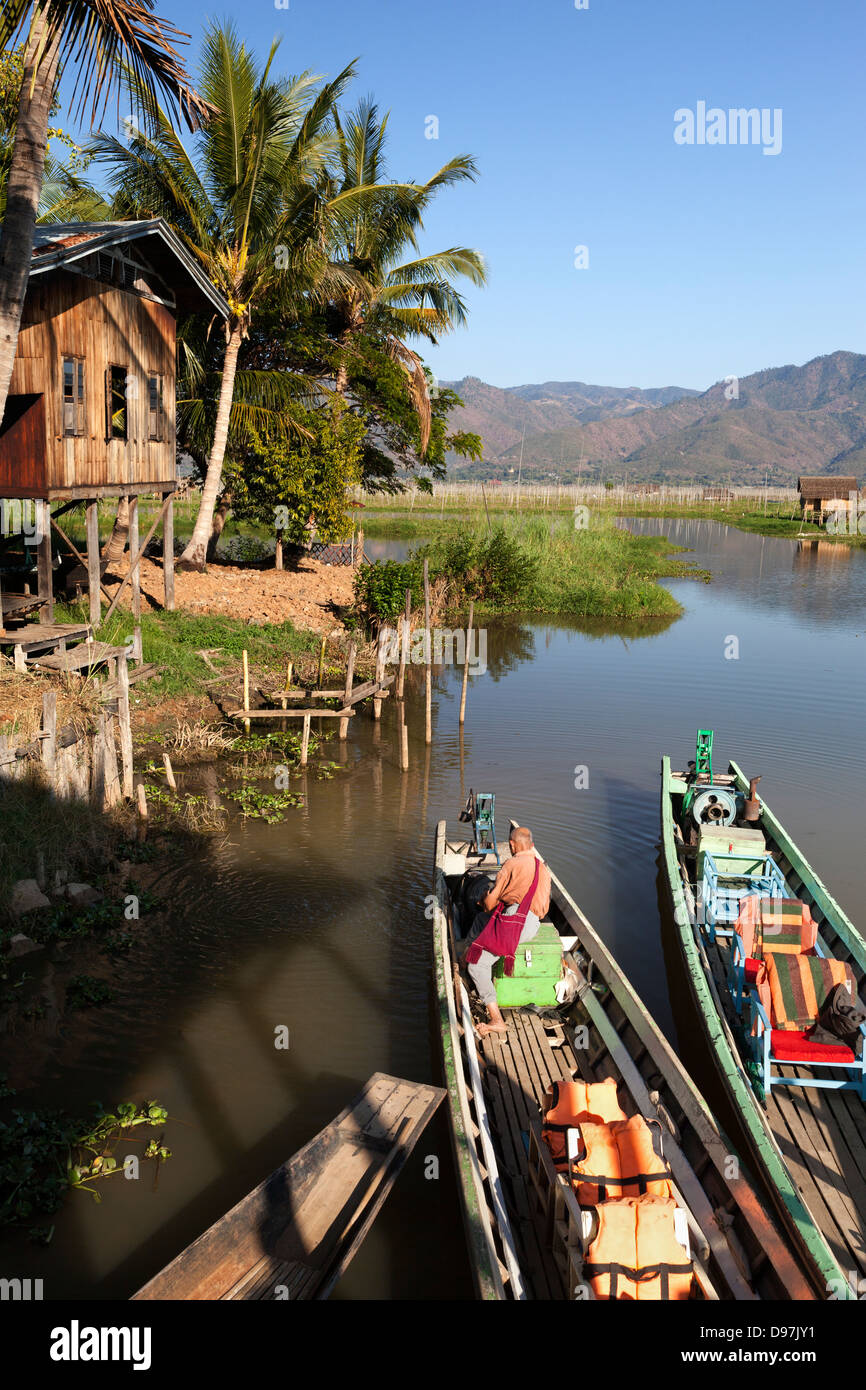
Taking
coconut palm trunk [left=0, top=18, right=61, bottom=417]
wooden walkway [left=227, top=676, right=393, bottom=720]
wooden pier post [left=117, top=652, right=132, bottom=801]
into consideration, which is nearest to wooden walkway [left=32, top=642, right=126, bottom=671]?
wooden pier post [left=117, top=652, right=132, bottom=801]

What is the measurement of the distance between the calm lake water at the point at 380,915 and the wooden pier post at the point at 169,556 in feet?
18.1

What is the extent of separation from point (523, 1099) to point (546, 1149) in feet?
5.19

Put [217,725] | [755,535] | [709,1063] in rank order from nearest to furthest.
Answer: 1. [709,1063]
2. [217,725]
3. [755,535]

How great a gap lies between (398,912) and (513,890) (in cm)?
394

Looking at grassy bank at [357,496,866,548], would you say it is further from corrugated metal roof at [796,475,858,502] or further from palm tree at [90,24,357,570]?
palm tree at [90,24,357,570]

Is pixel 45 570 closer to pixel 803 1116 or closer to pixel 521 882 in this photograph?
pixel 521 882

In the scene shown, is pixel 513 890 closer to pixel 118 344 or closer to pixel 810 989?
A: pixel 810 989

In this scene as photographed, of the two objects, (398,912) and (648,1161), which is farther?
(398,912)

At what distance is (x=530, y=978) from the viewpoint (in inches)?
→ 342

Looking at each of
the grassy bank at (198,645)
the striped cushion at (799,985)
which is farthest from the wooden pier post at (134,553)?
the striped cushion at (799,985)

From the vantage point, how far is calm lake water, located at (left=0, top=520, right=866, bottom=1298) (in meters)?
7.23

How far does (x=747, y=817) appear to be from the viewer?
12.5m

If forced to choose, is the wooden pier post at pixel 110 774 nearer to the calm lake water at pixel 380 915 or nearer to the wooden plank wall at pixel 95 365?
the calm lake water at pixel 380 915

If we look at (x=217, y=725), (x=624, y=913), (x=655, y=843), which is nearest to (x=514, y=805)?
(x=655, y=843)
